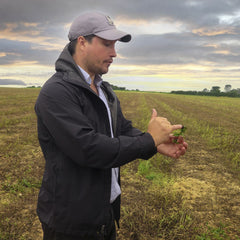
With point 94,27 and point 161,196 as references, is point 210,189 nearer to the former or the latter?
point 161,196

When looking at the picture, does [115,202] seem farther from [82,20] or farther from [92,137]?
[82,20]

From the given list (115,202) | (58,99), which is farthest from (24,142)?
(58,99)

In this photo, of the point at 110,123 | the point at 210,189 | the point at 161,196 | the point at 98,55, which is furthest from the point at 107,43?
the point at 210,189

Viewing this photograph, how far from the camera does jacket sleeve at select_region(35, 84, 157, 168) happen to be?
1329 millimetres

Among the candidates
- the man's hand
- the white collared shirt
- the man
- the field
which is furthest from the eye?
the field

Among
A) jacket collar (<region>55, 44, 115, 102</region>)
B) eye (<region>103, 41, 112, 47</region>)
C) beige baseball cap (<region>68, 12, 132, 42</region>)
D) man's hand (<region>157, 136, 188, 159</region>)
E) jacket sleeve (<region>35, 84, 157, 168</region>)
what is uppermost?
beige baseball cap (<region>68, 12, 132, 42</region>)

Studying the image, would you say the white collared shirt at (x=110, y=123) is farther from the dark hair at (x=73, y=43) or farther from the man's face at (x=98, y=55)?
the dark hair at (x=73, y=43)

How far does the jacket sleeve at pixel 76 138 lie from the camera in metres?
1.33

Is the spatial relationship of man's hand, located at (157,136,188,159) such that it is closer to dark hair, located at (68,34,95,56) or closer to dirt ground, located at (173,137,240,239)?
dark hair, located at (68,34,95,56)

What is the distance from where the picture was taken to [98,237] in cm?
167

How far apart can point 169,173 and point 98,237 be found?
3.81 metres

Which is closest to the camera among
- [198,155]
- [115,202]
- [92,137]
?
[92,137]

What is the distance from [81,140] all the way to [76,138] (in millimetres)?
32

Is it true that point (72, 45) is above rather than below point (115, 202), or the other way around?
above
